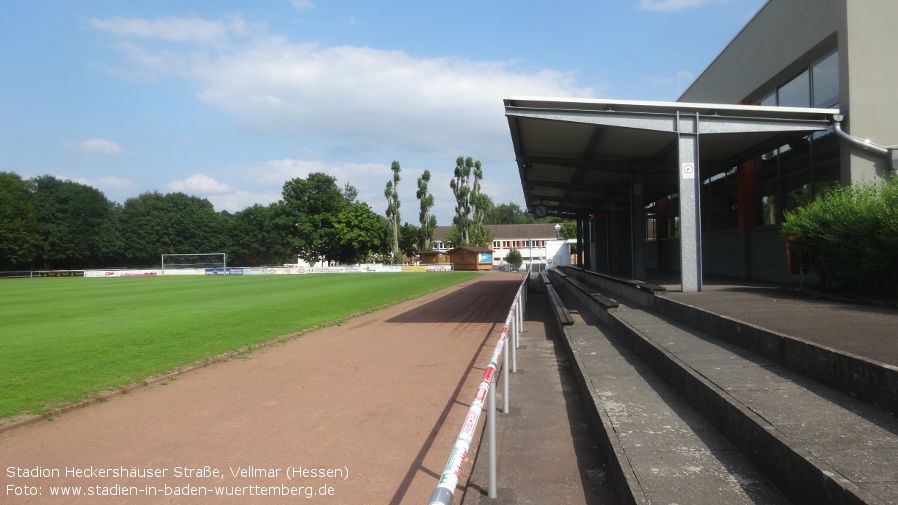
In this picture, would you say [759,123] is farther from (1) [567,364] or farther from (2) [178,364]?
(2) [178,364]

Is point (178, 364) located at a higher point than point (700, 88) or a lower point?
lower

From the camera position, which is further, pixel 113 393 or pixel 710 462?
pixel 113 393

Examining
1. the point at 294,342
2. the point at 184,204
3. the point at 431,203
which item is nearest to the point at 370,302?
the point at 294,342

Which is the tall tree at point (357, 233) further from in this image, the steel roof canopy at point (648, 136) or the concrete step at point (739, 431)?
the concrete step at point (739, 431)

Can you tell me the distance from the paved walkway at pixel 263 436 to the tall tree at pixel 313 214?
247 feet

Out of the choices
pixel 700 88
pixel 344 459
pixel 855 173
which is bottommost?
pixel 344 459

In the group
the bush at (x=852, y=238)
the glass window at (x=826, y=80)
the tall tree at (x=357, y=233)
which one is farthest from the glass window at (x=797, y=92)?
the tall tree at (x=357, y=233)

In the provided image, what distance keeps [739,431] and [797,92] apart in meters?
14.8

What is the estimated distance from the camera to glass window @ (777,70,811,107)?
1537 centimetres

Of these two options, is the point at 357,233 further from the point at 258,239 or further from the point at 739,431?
the point at 739,431

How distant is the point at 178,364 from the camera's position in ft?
33.6

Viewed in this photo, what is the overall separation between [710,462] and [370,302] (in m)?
20.4

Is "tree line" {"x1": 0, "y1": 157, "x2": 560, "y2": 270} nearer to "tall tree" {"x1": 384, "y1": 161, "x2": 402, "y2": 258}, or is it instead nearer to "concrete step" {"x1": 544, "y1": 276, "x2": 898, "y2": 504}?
"tall tree" {"x1": 384, "y1": 161, "x2": 402, "y2": 258}

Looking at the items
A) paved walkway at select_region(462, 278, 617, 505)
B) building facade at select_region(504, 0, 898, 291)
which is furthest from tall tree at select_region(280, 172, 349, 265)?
Result: paved walkway at select_region(462, 278, 617, 505)
